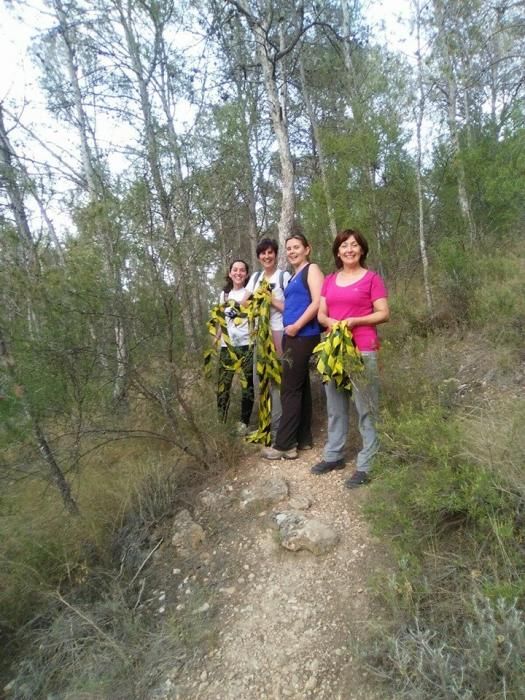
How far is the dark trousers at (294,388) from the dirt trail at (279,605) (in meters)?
0.43

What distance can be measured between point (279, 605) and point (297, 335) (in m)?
1.72

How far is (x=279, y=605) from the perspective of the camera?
2.12 m

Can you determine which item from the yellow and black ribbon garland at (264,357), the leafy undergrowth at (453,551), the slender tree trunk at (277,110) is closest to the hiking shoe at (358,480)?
the leafy undergrowth at (453,551)

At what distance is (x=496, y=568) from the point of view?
5.59ft

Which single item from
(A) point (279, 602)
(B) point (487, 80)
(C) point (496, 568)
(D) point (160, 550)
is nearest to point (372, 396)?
(C) point (496, 568)

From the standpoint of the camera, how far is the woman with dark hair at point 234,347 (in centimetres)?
341

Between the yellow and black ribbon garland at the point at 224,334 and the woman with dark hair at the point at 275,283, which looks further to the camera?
the yellow and black ribbon garland at the point at 224,334

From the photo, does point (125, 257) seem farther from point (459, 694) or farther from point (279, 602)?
point (459, 694)

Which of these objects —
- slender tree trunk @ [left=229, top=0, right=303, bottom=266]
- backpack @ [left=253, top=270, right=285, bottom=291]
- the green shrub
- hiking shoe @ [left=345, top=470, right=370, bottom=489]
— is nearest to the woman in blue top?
backpack @ [left=253, top=270, right=285, bottom=291]

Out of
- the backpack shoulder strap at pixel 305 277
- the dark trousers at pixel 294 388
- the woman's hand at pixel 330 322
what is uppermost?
the backpack shoulder strap at pixel 305 277

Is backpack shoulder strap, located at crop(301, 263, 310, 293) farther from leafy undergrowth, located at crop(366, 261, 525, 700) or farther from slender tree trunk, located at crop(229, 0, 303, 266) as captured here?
slender tree trunk, located at crop(229, 0, 303, 266)

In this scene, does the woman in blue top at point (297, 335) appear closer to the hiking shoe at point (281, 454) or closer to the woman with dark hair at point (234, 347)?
the hiking shoe at point (281, 454)

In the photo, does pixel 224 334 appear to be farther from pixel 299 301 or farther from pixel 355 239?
pixel 355 239

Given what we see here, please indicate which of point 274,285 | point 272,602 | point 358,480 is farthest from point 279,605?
point 274,285
